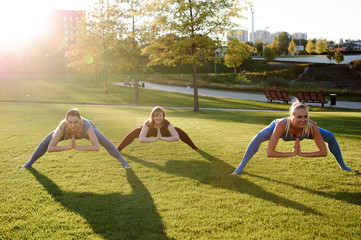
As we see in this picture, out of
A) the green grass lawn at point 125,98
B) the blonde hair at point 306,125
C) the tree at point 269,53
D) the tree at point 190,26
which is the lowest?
the green grass lawn at point 125,98

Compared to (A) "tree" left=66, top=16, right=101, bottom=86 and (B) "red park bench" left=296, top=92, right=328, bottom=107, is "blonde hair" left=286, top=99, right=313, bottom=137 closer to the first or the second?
(B) "red park bench" left=296, top=92, right=328, bottom=107

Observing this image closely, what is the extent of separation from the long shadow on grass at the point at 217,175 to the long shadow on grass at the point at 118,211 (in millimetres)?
1163

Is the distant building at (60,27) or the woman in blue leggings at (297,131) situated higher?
the distant building at (60,27)

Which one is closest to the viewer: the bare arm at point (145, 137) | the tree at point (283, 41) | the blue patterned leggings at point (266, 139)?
the blue patterned leggings at point (266, 139)

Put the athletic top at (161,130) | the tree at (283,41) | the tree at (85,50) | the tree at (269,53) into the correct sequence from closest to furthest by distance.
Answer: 1. the athletic top at (161,130)
2. the tree at (85,50)
3. the tree at (269,53)
4. the tree at (283,41)

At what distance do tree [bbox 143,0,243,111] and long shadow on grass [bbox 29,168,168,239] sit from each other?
47.6 ft

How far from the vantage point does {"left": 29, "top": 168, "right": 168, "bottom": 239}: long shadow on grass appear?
3965 mm

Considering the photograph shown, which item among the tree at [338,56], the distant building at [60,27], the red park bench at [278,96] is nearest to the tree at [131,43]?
the red park bench at [278,96]

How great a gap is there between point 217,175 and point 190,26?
14.9 metres

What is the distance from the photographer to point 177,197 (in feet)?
16.8

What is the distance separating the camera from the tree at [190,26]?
60.9 feet

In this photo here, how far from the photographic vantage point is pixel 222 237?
383 cm

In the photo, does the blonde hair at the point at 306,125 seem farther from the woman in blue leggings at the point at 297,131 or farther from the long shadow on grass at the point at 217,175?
the long shadow on grass at the point at 217,175

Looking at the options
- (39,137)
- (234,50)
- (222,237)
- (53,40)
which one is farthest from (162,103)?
(53,40)
